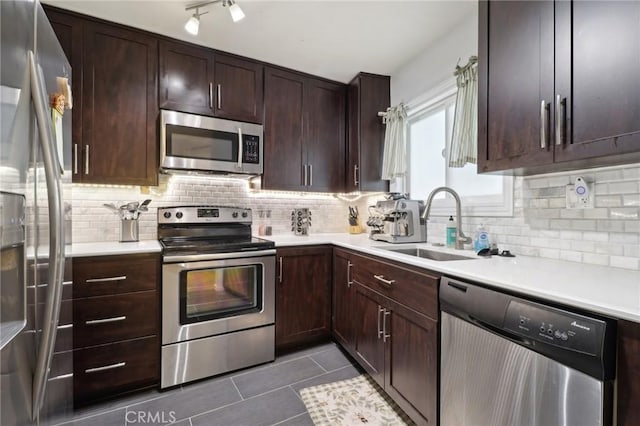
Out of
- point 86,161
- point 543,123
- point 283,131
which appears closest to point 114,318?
point 86,161

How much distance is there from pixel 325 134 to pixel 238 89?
2.99 ft

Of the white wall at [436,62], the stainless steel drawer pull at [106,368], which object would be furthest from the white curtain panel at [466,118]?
the stainless steel drawer pull at [106,368]

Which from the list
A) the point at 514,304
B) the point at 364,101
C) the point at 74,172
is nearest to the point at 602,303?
the point at 514,304

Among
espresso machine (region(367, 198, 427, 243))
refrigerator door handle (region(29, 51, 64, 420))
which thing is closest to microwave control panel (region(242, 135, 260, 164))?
espresso machine (region(367, 198, 427, 243))

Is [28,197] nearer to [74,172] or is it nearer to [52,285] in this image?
[52,285]

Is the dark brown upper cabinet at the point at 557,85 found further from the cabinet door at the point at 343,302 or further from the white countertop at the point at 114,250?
the white countertop at the point at 114,250

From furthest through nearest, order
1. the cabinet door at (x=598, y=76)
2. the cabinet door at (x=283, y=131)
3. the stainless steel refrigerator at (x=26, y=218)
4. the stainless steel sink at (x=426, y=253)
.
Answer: the cabinet door at (x=283, y=131) < the stainless steel sink at (x=426, y=253) < the cabinet door at (x=598, y=76) < the stainless steel refrigerator at (x=26, y=218)

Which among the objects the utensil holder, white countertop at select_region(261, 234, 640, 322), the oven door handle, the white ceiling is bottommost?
the oven door handle

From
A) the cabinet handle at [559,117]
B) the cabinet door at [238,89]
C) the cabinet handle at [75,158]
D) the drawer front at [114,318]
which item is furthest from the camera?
the cabinet door at [238,89]

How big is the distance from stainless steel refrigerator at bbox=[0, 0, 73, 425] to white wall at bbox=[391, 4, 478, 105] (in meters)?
2.30

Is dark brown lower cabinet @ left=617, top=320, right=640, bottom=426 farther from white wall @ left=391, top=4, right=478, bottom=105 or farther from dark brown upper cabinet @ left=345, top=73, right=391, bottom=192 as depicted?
dark brown upper cabinet @ left=345, top=73, right=391, bottom=192

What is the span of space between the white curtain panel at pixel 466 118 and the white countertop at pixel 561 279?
0.72 meters

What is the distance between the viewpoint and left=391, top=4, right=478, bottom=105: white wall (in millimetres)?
2078

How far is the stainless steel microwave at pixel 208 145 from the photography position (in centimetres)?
227
